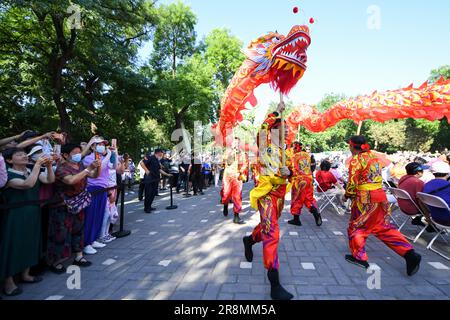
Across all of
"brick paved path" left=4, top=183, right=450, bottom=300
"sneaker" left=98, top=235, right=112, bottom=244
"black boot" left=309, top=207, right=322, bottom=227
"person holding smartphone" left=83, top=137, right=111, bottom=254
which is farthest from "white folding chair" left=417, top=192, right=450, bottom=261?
"sneaker" left=98, top=235, right=112, bottom=244

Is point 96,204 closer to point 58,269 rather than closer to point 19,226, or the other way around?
point 58,269

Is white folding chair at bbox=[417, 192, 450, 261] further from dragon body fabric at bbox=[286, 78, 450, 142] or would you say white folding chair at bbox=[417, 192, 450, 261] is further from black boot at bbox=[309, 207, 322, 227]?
dragon body fabric at bbox=[286, 78, 450, 142]

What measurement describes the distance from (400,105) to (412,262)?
454cm

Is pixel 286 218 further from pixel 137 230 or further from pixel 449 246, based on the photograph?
pixel 137 230

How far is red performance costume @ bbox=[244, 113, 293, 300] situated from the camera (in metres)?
2.81

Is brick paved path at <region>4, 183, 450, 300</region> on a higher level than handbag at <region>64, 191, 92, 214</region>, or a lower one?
lower

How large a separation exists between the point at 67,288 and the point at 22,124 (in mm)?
12333

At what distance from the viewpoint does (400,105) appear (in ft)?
20.8

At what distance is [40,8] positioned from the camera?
29.7 feet

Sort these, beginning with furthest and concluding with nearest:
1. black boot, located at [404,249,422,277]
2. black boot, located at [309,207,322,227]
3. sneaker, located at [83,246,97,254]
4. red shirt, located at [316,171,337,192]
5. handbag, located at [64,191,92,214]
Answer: red shirt, located at [316,171,337,192] < black boot, located at [309,207,322,227] < sneaker, located at [83,246,97,254] < handbag, located at [64,191,92,214] < black boot, located at [404,249,422,277]

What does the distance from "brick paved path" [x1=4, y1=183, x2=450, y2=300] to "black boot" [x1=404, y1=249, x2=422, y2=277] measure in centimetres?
8

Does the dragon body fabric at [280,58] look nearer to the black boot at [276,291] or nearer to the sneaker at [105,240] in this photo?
the black boot at [276,291]

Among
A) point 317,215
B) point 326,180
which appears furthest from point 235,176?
point 326,180
